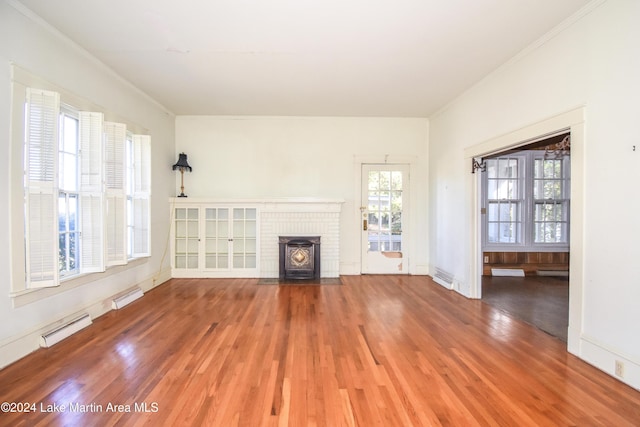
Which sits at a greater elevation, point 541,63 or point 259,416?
point 541,63

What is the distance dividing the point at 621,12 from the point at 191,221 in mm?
5670

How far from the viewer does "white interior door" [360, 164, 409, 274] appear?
17.5 ft

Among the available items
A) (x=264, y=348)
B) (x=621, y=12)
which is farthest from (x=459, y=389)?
(x=621, y=12)

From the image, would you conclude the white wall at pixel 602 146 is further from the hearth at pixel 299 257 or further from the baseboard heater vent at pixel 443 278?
the hearth at pixel 299 257

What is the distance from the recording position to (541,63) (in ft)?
9.04

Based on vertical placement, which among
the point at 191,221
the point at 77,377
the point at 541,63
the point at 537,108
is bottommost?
the point at 77,377

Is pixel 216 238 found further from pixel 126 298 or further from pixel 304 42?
pixel 304 42

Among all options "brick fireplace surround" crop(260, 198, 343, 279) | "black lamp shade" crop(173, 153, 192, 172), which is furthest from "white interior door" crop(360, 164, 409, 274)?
"black lamp shade" crop(173, 153, 192, 172)

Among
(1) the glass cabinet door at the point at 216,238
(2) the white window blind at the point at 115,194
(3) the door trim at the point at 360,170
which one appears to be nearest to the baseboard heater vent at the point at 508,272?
(3) the door trim at the point at 360,170

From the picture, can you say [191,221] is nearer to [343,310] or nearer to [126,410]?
[343,310]

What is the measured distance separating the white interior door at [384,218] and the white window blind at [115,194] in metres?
3.71

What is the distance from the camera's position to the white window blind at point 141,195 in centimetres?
391

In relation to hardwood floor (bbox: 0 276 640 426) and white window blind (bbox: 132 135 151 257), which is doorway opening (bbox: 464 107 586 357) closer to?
hardwood floor (bbox: 0 276 640 426)

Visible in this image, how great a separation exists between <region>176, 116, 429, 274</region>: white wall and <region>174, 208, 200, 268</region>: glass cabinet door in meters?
0.42
